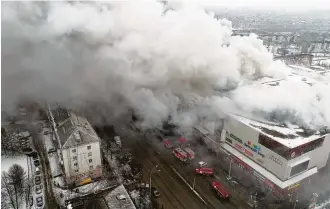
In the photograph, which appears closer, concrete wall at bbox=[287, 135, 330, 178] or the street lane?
the street lane

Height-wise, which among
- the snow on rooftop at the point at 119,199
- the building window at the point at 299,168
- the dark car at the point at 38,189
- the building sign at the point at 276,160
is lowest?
the dark car at the point at 38,189

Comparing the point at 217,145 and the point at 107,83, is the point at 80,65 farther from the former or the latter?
the point at 217,145

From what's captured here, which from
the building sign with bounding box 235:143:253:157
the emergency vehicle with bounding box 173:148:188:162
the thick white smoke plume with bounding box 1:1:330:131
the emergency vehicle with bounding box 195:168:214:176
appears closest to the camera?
the thick white smoke plume with bounding box 1:1:330:131

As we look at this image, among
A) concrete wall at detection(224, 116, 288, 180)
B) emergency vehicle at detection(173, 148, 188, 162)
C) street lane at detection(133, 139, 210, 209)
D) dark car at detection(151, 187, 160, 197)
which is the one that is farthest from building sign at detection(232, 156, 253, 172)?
dark car at detection(151, 187, 160, 197)

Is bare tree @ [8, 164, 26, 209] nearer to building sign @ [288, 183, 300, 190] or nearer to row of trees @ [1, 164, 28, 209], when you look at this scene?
row of trees @ [1, 164, 28, 209]

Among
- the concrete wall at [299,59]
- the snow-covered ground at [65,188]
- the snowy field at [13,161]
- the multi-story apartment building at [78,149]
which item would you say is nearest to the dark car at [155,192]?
the snow-covered ground at [65,188]

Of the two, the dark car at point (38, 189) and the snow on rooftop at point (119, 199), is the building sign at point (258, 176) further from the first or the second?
the dark car at point (38, 189)
